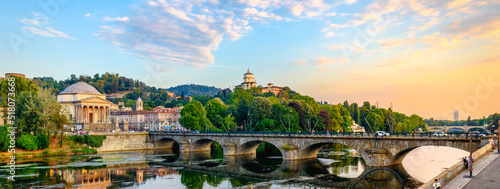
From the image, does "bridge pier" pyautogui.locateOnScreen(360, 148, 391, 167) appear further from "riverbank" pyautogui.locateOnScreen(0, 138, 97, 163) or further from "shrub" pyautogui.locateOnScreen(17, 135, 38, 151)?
"shrub" pyautogui.locateOnScreen(17, 135, 38, 151)

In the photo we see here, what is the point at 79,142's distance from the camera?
75062 millimetres

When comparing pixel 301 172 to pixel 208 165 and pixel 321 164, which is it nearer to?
pixel 321 164

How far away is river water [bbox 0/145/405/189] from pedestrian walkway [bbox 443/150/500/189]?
343 inches

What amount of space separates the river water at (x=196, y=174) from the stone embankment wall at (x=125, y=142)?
739 inches

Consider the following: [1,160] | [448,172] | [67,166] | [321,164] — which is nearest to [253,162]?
[321,164]

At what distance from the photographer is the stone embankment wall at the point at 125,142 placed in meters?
80.1

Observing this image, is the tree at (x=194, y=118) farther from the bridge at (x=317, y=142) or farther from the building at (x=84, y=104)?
the building at (x=84, y=104)

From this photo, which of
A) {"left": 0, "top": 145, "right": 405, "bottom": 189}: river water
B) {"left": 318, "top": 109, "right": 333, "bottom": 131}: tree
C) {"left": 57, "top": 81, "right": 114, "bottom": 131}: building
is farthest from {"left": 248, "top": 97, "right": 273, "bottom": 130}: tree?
{"left": 57, "top": 81, "right": 114, "bottom": 131}: building

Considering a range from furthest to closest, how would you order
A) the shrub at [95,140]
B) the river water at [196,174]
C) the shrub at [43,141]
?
the shrub at [95,140] → the shrub at [43,141] → the river water at [196,174]

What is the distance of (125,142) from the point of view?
83375mm

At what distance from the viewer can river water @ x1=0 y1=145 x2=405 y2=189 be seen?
39031mm

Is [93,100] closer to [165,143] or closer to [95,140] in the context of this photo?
[165,143]

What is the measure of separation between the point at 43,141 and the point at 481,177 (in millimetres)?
68106

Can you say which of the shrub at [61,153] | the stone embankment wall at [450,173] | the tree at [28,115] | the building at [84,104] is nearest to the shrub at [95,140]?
the shrub at [61,153]
